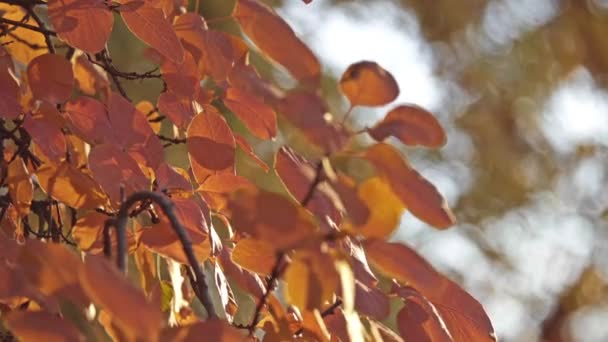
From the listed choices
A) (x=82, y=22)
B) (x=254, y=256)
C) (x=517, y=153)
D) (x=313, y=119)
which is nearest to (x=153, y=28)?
(x=82, y=22)

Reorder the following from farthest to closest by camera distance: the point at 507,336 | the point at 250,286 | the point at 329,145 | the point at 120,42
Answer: the point at 507,336, the point at 120,42, the point at 250,286, the point at 329,145

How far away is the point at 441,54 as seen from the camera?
13.2ft

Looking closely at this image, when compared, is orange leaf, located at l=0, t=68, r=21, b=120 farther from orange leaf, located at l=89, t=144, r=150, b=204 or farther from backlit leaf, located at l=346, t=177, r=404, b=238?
backlit leaf, located at l=346, t=177, r=404, b=238

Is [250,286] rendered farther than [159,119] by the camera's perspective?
No

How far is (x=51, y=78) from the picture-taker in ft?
2.91

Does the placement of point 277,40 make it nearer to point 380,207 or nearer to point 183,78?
point 380,207

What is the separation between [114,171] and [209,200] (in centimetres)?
10

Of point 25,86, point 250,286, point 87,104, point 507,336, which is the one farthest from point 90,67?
point 507,336

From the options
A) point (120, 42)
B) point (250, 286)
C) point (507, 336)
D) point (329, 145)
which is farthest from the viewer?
point (507, 336)

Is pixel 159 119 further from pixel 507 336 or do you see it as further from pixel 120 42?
pixel 507 336

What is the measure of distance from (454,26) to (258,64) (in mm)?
887

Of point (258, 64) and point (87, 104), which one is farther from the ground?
point (258, 64)

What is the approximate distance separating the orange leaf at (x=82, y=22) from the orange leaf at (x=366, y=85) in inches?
11.6

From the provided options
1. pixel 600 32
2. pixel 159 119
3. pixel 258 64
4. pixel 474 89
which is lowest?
pixel 159 119
